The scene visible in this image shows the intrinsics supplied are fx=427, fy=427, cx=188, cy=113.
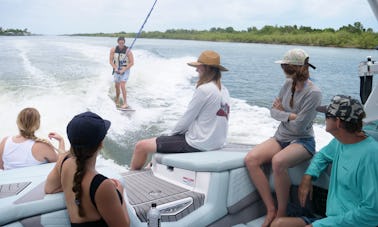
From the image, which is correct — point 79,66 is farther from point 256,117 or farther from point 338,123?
point 338,123

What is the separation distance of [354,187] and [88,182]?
1.19 metres

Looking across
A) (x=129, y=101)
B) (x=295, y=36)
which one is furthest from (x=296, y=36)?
(x=129, y=101)


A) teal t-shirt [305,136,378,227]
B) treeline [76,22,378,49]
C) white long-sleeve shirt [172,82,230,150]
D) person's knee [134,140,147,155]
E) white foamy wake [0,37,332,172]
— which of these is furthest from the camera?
treeline [76,22,378,49]

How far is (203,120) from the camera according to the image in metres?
2.86

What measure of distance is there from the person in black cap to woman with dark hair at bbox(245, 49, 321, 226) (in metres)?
1.17

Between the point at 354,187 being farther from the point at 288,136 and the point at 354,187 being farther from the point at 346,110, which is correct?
the point at 288,136

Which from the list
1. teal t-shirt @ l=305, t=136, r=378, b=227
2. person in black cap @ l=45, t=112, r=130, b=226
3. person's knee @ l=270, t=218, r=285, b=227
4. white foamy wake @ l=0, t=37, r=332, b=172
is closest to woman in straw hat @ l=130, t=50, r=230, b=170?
person's knee @ l=270, t=218, r=285, b=227

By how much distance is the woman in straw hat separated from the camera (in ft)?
9.32

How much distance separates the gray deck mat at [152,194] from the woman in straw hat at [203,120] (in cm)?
22

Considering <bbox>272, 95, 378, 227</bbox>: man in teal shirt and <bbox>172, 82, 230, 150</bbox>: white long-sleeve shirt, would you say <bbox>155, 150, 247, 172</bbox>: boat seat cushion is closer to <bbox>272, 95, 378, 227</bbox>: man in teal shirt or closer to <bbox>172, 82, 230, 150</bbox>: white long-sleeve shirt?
<bbox>172, 82, 230, 150</bbox>: white long-sleeve shirt

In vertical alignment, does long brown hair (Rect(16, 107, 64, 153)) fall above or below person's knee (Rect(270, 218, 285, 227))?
above

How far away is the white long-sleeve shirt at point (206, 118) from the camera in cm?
283

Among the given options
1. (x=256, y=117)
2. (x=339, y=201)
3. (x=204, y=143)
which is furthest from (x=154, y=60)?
(x=339, y=201)

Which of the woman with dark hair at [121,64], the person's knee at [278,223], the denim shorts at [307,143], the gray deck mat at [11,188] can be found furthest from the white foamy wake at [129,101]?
the gray deck mat at [11,188]
